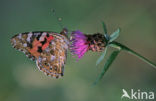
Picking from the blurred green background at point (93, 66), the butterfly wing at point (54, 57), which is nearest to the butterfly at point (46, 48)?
the butterfly wing at point (54, 57)

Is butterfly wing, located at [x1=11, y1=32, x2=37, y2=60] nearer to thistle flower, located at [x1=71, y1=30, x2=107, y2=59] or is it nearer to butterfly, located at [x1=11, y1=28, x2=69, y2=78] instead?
butterfly, located at [x1=11, y1=28, x2=69, y2=78]

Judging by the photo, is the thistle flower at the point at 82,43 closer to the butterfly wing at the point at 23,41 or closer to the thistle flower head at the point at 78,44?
the thistle flower head at the point at 78,44

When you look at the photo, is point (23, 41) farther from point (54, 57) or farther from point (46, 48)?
point (54, 57)

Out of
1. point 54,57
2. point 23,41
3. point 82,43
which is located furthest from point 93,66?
point 23,41

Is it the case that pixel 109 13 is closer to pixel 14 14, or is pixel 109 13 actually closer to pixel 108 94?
pixel 108 94

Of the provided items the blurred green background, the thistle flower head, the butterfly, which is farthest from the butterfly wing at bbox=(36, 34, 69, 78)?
the blurred green background
